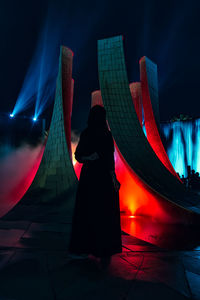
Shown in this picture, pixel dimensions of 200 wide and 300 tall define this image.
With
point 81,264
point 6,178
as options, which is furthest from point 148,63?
point 81,264

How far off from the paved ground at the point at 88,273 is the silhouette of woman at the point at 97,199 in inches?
7.2

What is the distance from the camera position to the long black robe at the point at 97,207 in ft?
6.94

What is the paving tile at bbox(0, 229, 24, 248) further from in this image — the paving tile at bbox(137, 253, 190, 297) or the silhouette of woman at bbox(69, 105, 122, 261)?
the paving tile at bbox(137, 253, 190, 297)

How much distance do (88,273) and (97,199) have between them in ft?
2.09

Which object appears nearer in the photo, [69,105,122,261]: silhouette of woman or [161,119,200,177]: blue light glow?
[69,105,122,261]: silhouette of woman

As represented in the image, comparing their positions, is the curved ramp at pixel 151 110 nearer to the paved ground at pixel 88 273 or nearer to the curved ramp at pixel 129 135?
the curved ramp at pixel 129 135

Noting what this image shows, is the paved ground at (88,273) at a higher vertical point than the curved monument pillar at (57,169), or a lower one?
lower

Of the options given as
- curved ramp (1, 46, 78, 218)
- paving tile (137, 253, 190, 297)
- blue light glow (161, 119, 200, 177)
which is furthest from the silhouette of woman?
blue light glow (161, 119, 200, 177)

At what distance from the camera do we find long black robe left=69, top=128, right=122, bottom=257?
2115 millimetres

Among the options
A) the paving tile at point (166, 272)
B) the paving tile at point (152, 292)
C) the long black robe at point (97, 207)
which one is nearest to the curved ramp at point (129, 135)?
the paving tile at point (166, 272)

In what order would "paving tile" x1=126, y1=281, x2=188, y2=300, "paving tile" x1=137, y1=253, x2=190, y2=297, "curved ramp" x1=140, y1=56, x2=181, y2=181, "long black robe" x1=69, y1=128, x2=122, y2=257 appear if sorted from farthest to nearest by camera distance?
1. "curved ramp" x1=140, y1=56, x2=181, y2=181
2. "long black robe" x1=69, y1=128, x2=122, y2=257
3. "paving tile" x1=137, y1=253, x2=190, y2=297
4. "paving tile" x1=126, y1=281, x2=188, y2=300

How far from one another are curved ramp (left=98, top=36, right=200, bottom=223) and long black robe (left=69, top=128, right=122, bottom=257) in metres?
2.84

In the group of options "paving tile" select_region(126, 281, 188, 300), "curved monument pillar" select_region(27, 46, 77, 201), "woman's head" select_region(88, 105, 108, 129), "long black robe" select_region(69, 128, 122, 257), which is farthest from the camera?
"curved monument pillar" select_region(27, 46, 77, 201)

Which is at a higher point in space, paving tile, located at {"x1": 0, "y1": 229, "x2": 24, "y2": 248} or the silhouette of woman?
the silhouette of woman
